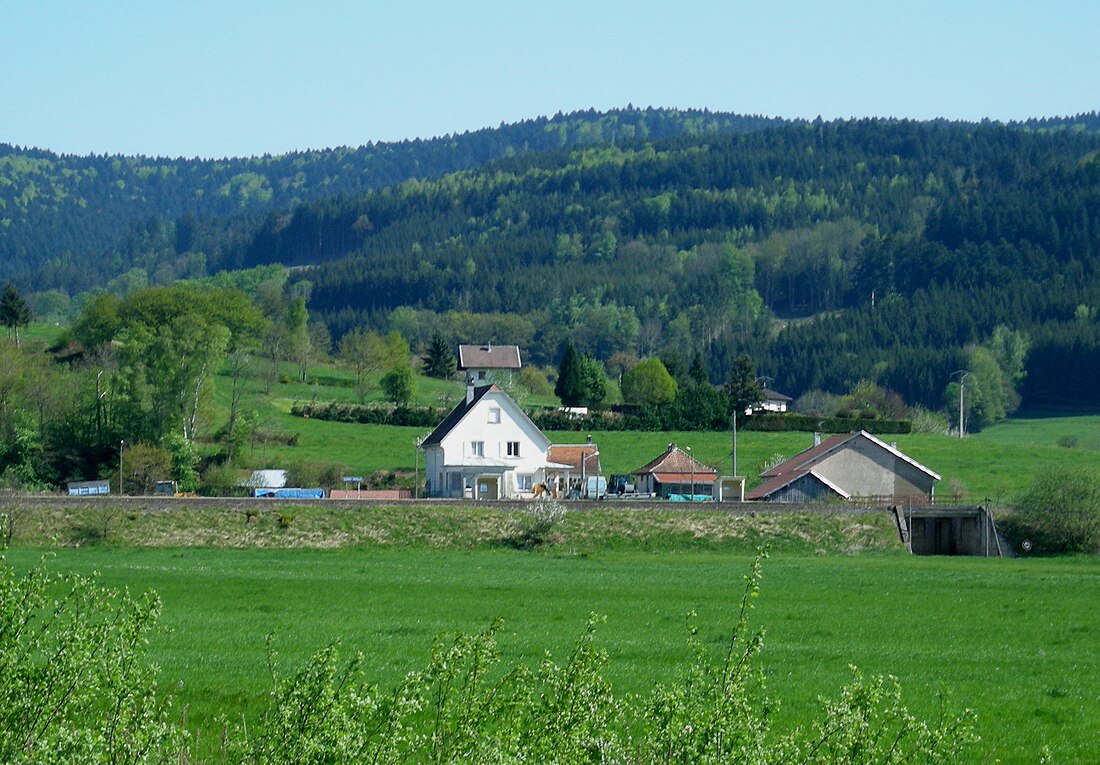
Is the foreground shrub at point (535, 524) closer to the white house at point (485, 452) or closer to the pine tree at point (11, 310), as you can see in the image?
the white house at point (485, 452)

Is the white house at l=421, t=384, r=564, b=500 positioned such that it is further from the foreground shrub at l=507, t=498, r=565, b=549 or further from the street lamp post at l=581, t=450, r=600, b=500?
the foreground shrub at l=507, t=498, r=565, b=549

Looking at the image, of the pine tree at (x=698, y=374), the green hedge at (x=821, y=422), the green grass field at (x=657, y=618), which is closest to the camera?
the green grass field at (x=657, y=618)

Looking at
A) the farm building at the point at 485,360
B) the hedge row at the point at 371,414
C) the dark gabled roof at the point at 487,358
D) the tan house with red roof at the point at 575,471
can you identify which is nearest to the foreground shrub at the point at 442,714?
the tan house with red roof at the point at 575,471

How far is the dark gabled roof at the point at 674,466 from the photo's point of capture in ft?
242

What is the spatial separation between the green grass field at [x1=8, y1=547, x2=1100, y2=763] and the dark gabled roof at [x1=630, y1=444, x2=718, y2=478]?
2263 centimetres

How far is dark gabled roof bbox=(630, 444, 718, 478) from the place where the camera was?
7388 centimetres

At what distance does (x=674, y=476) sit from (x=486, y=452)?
968 cm

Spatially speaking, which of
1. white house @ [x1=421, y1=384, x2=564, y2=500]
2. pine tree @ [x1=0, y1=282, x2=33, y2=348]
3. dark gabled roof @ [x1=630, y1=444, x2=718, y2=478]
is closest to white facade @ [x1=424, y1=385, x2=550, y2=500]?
white house @ [x1=421, y1=384, x2=564, y2=500]

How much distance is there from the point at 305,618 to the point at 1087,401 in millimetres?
132047

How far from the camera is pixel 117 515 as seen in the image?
53125mm

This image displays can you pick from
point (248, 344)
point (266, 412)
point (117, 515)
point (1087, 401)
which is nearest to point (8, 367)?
point (266, 412)

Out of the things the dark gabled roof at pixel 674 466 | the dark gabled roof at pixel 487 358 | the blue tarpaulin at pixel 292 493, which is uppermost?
the dark gabled roof at pixel 487 358

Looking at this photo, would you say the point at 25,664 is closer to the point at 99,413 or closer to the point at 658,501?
the point at 658,501

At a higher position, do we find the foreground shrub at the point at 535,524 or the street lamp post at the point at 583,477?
the street lamp post at the point at 583,477
